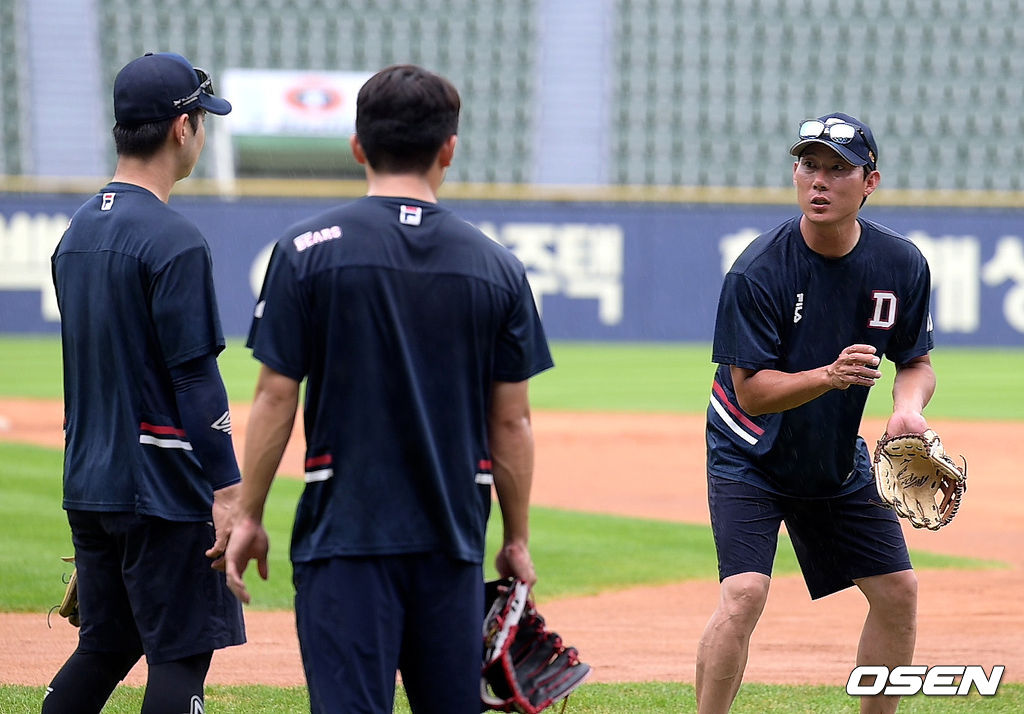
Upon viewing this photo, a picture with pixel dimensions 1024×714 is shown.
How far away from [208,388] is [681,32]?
3086 cm

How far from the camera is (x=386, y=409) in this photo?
3.00m

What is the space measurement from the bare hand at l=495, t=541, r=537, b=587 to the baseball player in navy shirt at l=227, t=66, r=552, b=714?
0.31ft

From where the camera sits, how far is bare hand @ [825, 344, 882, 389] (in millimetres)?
3979

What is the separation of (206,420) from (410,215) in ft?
2.71

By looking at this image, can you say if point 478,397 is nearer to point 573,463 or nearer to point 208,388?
point 208,388

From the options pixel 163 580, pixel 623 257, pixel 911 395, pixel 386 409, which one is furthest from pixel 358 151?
pixel 623 257

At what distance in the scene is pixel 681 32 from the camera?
1298 inches

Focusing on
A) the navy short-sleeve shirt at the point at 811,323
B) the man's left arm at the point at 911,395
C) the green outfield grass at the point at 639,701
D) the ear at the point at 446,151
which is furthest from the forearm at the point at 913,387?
the ear at the point at 446,151

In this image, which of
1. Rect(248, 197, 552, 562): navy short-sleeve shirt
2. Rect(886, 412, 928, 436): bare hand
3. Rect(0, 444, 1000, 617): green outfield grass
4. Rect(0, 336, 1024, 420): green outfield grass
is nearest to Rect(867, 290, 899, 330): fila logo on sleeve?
Rect(886, 412, 928, 436): bare hand

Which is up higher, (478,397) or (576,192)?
(478,397)

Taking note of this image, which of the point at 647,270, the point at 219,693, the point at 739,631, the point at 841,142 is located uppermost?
the point at 841,142

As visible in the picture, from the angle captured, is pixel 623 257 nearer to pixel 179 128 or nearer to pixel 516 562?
pixel 179 128

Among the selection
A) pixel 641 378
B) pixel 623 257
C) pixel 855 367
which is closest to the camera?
pixel 855 367

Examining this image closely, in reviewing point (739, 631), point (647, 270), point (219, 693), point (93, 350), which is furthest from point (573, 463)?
point (647, 270)
